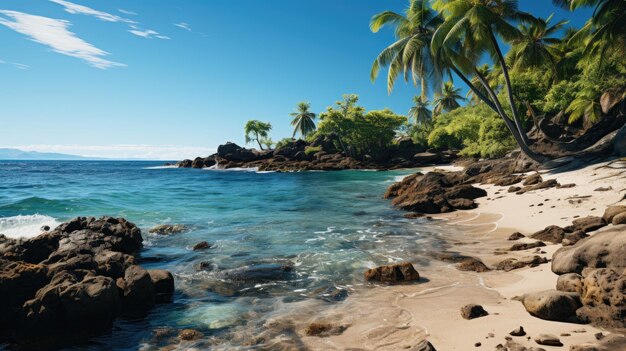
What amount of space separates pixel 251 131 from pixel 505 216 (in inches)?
3214

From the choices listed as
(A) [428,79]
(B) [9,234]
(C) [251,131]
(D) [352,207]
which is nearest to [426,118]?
(C) [251,131]

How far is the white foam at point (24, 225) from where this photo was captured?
13.4 meters

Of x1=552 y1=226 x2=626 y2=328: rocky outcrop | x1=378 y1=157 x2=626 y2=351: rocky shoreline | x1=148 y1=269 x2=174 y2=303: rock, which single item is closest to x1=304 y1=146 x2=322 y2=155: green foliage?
x1=378 y1=157 x2=626 y2=351: rocky shoreline

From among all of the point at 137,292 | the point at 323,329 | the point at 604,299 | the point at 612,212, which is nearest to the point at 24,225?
the point at 137,292

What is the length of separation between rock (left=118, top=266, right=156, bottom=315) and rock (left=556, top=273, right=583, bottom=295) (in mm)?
6980

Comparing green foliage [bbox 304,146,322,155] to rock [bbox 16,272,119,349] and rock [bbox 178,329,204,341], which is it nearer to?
rock [bbox 16,272,119,349]

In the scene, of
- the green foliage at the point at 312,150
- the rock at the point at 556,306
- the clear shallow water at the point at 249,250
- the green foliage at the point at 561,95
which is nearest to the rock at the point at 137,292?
the clear shallow water at the point at 249,250

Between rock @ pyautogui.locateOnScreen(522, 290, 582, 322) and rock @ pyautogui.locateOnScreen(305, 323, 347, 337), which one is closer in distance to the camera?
rock @ pyautogui.locateOnScreen(522, 290, 582, 322)

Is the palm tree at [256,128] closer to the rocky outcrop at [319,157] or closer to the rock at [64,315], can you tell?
the rocky outcrop at [319,157]

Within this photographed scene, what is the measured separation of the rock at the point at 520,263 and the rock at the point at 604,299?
230 cm

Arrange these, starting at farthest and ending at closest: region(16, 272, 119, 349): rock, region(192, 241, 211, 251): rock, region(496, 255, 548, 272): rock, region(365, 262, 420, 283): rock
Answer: region(192, 241, 211, 251): rock, region(365, 262, 420, 283): rock, region(496, 255, 548, 272): rock, region(16, 272, 119, 349): rock

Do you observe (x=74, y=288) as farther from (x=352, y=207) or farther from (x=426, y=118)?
(x=426, y=118)

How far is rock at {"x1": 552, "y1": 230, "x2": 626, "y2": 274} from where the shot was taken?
17.6 feet

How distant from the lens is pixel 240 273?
8.36 meters
